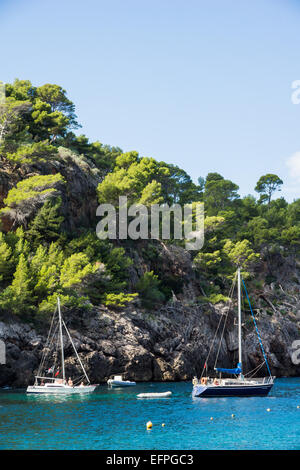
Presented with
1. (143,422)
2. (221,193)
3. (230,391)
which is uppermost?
(221,193)

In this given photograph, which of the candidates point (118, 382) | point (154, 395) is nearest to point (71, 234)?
point (118, 382)

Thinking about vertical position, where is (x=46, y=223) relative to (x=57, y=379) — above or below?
above

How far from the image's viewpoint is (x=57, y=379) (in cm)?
4616

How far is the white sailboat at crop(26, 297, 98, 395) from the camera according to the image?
44.8 m

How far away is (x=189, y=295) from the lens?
7256 cm

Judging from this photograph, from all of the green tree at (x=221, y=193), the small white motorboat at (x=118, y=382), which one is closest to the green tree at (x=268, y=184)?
the green tree at (x=221, y=193)

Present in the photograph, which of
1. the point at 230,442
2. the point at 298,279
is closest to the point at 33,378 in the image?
the point at 230,442

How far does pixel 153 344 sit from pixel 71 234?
17.4m

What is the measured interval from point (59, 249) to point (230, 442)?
36.2 metres

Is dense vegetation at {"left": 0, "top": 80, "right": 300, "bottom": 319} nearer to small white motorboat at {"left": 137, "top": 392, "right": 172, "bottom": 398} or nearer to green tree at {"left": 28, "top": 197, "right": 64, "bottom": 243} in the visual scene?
green tree at {"left": 28, "top": 197, "right": 64, "bottom": 243}

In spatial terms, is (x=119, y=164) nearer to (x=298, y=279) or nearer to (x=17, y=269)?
(x=17, y=269)

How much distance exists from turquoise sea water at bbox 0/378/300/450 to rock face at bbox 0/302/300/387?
626 centimetres

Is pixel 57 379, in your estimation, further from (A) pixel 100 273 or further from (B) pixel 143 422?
(B) pixel 143 422

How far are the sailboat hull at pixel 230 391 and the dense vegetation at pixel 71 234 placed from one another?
1681 centimetres
